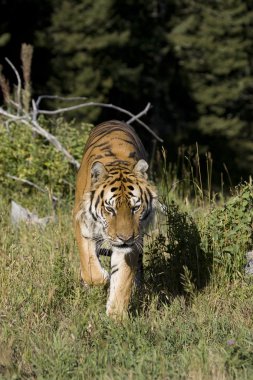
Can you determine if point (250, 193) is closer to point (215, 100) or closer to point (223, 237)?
point (223, 237)

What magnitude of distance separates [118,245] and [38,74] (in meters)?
18.4

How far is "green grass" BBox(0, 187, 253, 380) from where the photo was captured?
5.05 meters

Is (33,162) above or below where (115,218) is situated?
above

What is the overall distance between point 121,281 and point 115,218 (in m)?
0.48

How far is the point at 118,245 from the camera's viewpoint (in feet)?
19.4

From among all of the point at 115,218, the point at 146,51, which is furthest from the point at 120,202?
the point at 146,51

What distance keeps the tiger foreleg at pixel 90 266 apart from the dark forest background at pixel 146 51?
15.2 metres

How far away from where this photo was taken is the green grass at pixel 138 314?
199 inches

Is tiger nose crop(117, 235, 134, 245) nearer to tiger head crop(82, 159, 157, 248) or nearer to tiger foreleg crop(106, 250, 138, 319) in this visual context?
tiger head crop(82, 159, 157, 248)

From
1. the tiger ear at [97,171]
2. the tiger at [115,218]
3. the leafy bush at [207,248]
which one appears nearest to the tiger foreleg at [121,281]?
the tiger at [115,218]

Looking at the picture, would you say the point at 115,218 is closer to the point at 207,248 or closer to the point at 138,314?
the point at 138,314

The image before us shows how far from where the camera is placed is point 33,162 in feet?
33.3

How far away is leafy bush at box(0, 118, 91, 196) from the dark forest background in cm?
1113

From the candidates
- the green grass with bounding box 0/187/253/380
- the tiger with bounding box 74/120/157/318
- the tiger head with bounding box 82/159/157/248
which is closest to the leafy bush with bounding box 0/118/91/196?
the green grass with bounding box 0/187/253/380
